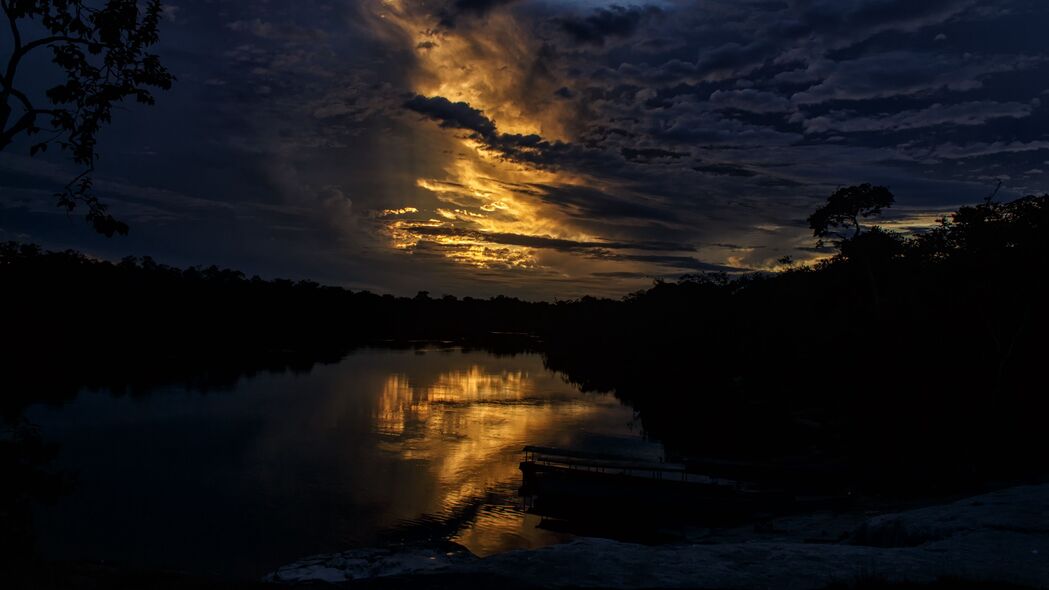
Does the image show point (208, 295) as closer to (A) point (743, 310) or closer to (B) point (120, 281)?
(B) point (120, 281)

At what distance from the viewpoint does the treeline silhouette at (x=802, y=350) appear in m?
37.3

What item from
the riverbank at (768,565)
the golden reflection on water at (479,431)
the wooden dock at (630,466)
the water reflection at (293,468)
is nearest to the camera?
the riverbank at (768,565)

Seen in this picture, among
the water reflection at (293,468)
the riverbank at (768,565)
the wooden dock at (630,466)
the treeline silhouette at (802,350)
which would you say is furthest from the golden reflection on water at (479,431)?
the riverbank at (768,565)

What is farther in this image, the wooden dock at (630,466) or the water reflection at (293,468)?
the wooden dock at (630,466)

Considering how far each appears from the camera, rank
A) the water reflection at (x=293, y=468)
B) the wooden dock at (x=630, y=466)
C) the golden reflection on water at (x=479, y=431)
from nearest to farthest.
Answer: the water reflection at (x=293, y=468)
the golden reflection on water at (x=479, y=431)
the wooden dock at (x=630, y=466)

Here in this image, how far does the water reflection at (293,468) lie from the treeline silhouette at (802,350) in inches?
369

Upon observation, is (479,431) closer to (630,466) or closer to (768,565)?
(630,466)

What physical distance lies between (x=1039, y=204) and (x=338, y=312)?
169858 mm

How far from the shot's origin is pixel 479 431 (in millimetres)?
54531

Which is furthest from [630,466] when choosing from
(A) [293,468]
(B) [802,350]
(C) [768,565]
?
(B) [802,350]

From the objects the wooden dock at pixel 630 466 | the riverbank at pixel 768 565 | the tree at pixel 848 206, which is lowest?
the wooden dock at pixel 630 466

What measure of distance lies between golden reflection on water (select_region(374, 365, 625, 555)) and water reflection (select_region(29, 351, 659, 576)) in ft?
0.52

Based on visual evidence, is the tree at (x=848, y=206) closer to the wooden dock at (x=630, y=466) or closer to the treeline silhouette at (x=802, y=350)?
the treeline silhouette at (x=802, y=350)

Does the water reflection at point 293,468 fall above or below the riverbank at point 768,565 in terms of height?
below
